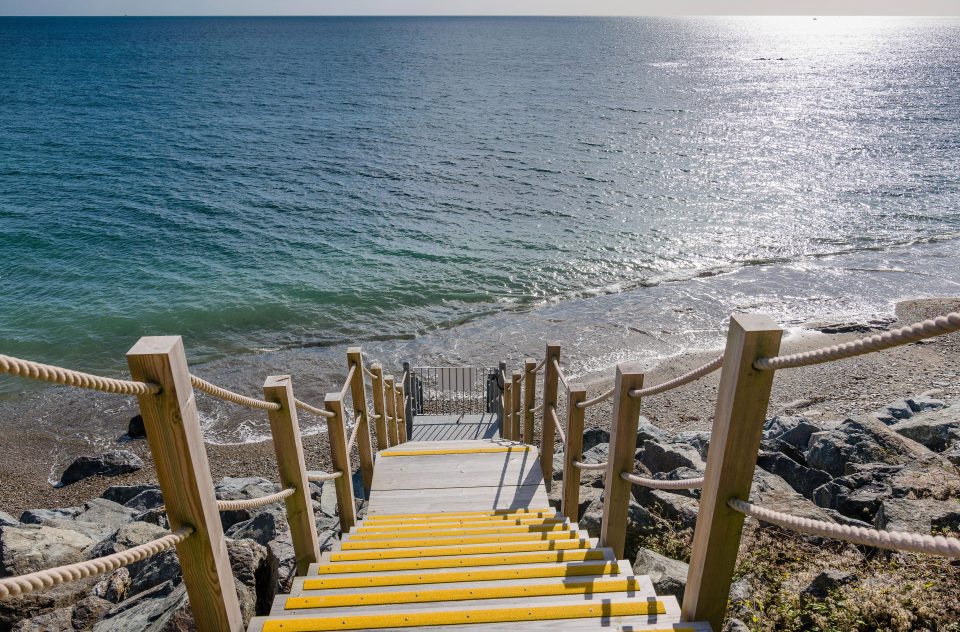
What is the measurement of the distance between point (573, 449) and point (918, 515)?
2.87 m

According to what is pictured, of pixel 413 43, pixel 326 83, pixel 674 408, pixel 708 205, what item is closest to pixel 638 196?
pixel 708 205

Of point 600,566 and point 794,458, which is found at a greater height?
point 600,566

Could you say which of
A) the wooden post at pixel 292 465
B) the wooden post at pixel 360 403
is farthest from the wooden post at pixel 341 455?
the wooden post at pixel 360 403

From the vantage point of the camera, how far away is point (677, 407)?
46.8ft

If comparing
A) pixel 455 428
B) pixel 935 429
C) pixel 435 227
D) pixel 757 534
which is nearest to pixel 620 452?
pixel 757 534

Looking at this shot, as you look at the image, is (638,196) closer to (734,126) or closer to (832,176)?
(832,176)

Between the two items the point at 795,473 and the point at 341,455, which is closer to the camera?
the point at 341,455

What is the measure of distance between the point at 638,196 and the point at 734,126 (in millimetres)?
26218

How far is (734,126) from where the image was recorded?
50.2m

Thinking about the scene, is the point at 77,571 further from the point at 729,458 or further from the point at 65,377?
the point at 729,458

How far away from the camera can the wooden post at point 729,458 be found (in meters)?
2.26

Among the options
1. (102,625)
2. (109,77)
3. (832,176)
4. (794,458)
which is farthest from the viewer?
(109,77)

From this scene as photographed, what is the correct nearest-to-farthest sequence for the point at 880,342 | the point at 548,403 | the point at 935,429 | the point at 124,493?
the point at 880,342 → the point at 548,403 → the point at 935,429 → the point at 124,493

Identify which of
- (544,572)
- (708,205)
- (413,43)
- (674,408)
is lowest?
(674,408)
